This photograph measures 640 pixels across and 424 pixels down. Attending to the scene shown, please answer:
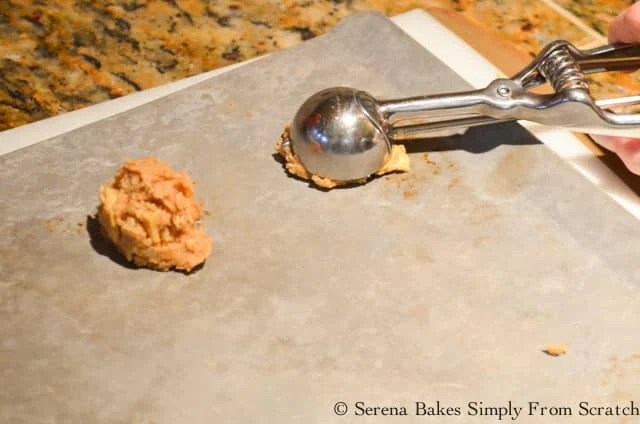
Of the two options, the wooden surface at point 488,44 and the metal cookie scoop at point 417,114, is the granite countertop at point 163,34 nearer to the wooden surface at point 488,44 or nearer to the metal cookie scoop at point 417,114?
the wooden surface at point 488,44

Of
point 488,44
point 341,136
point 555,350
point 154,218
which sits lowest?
point 555,350

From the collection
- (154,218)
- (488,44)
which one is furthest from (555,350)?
(488,44)

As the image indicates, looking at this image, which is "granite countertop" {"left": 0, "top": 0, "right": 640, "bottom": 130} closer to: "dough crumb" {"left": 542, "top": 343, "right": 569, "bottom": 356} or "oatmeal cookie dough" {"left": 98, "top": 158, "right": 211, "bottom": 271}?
"oatmeal cookie dough" {"left": 98, "top": 158, "right": 211, "bottom": 271}

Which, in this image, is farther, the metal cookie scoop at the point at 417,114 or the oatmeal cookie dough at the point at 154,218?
the metal cookie scoop at the point at 417,114

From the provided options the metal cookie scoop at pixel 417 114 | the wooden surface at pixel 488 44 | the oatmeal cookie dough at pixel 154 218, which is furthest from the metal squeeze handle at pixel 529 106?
the oatmeal cookie dough at pixel 154 218

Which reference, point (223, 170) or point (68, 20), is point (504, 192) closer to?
point (223, 170)

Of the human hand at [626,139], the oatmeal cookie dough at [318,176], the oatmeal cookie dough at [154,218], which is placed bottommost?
the oatmeal cookie dough at [154,218]

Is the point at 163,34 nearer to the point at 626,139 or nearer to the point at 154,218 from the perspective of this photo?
the point at 154,218
